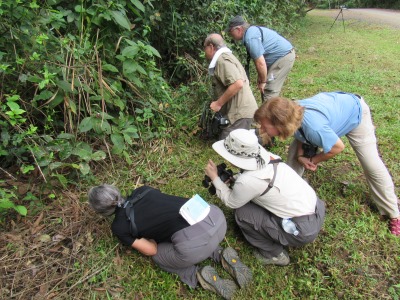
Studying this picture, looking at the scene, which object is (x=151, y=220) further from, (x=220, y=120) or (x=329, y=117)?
(x=220, y=120)

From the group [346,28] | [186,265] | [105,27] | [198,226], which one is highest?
[105,27]

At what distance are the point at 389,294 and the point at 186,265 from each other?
5.02 feet

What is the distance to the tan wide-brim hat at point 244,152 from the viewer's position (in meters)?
2.10

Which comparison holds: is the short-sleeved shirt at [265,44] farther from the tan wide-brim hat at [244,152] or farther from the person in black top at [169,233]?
the person in black top at [169,233]

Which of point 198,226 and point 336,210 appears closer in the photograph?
point 198,226

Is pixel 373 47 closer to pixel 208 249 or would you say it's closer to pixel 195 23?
pixel 195 23

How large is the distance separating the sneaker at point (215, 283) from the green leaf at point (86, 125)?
62.1 inches

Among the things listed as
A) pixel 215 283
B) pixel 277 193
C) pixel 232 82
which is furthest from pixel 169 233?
pixel 232 82

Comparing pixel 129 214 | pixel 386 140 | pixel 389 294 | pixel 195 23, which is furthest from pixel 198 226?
pixel 195 23

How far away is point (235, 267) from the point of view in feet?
7.61

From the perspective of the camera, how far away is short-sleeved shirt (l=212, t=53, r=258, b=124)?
3.30m

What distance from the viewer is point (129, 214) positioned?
6.98 feet

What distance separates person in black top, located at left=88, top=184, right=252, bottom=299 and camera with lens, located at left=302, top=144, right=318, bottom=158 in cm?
112

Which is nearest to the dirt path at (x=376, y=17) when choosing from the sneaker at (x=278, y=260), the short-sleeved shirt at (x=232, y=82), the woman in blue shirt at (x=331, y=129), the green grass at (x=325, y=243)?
the green grass at (x=325, y=243)
